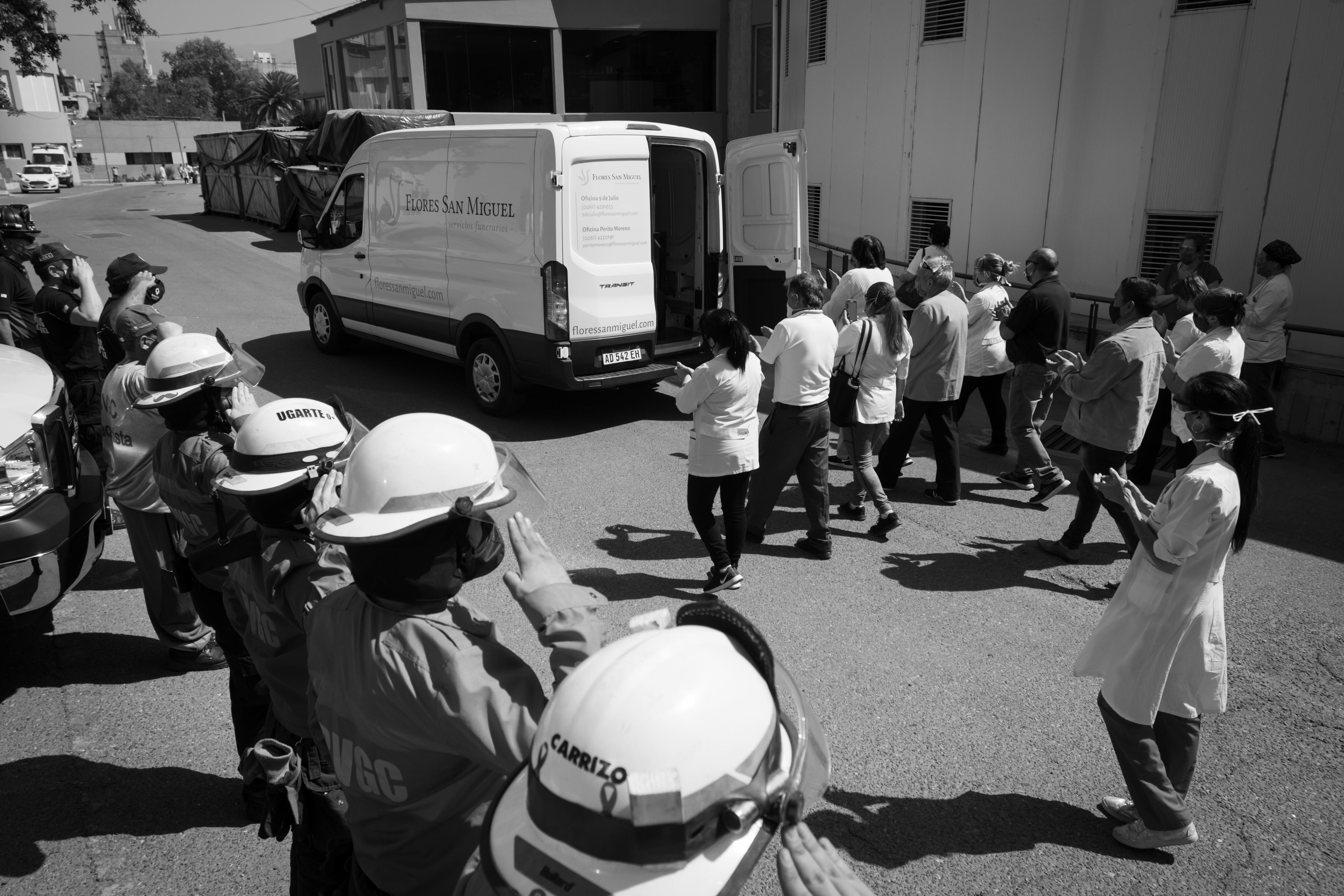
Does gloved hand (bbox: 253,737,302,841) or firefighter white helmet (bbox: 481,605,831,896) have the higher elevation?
firefighter white helmet (bbox: 481,605,831,896)

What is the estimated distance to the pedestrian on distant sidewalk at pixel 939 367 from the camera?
6641 mm

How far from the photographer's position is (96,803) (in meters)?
3.53

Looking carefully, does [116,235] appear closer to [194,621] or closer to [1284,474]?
[194,621]

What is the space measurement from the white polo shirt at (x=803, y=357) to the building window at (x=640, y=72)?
2337cm

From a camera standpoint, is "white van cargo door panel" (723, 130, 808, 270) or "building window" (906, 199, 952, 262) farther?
"building window" (906, 199, 952, 262)

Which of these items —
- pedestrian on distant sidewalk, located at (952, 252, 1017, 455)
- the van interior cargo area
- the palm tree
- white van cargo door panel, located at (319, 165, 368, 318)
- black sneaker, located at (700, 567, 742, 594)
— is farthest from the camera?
the palm tree

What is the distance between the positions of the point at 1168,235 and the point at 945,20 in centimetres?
451

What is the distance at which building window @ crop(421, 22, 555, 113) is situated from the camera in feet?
81.0

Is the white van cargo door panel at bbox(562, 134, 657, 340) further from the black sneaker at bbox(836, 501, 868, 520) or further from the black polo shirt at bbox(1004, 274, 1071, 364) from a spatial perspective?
the black polo shirt at bbox(1004, 274, 1071, 364)

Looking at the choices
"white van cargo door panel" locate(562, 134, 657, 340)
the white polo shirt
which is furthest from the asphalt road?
"white van cargo door panel" locate(562, 134, 657, 340)

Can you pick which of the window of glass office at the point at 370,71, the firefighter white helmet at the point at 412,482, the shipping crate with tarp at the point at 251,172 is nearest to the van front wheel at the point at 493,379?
the firefighter white helmet at the point at 412,482

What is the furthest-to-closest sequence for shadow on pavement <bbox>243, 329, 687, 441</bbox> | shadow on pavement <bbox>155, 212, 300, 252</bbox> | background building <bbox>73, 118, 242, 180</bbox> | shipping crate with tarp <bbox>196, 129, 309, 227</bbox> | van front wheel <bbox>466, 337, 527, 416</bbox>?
background building <bbox>73, 118, 242, 180</bbox> → shipping crate with tarp <bbox>196, 129, 309, 227</bbox> → shadow on pavement <bbox>155, 212, 300, 252</bbox> → shadow on pavement <bbox>243, 329, 687, 441</bbox> → van front wheel <bbox>466, 337, 527, 416</bbox>

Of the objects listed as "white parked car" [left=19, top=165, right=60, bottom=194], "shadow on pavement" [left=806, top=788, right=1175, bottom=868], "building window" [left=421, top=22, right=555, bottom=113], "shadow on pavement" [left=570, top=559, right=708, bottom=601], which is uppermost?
"building window" [left=421, top=22, right=555, bottom=113]

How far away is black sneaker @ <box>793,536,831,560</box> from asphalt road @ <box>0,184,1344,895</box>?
0.08 m
